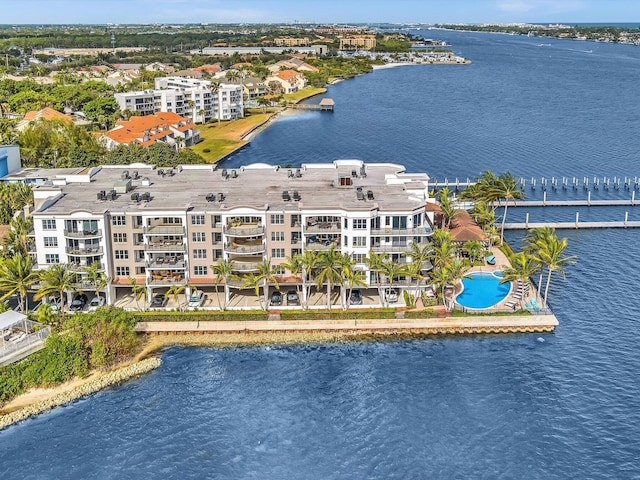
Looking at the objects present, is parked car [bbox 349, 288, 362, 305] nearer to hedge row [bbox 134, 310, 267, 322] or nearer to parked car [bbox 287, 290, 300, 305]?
parked car [bbox 287, 290, 300, 305]

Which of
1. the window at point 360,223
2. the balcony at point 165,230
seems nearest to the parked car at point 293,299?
the window at point 360,223

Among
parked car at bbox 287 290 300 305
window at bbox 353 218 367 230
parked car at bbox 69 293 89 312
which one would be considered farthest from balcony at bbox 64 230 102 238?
window at bbox 353 218 367 230

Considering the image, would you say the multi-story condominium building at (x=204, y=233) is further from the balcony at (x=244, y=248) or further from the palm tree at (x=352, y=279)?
the palm tree at (x=352, y=279)

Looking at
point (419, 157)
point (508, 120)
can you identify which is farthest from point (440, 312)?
point (508, 120)

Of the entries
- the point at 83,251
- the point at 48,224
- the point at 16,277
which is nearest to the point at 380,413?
the point at 83,251

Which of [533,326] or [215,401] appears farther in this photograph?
[533,326]

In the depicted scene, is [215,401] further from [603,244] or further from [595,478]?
[603,244]
